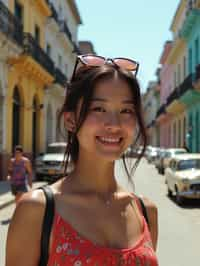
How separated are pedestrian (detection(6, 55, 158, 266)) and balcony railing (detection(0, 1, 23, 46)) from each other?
16.3 metres

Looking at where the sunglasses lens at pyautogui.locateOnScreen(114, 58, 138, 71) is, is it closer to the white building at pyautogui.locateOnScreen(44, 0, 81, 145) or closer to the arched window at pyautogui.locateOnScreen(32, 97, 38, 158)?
the arched window at pyautogui.locateOnScreen(32, 97, 38, 158)

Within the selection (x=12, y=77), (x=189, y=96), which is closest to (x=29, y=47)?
(x=12, y=77)

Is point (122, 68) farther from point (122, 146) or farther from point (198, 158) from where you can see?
point (198, 158)

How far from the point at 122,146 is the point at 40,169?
18.4 m

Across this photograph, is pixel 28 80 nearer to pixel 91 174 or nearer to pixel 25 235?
pixel 91 174

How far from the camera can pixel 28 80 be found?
78.6ft

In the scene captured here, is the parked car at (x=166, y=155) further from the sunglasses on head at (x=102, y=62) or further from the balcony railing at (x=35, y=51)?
the sunglasses on head at (x=102, y=62)

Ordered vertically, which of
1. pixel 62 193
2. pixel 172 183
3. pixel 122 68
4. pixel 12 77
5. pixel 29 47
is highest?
pixel 29 47

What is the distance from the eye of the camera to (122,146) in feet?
5.49

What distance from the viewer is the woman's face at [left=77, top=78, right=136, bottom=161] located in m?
1.63

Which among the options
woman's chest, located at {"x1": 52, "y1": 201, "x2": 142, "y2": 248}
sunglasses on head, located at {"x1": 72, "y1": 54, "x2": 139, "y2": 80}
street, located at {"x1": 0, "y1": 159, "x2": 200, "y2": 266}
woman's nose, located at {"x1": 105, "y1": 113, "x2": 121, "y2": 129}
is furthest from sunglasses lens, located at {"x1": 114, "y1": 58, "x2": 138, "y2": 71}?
street, located at {"x1": 0, "y1": 159, "x2": 200, "y2": 266}

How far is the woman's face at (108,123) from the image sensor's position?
1.63 m

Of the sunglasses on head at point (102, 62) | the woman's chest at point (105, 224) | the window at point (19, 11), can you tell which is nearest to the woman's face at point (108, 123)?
the sunglasses on head at point (102, 62)

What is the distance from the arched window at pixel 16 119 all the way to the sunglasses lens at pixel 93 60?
20.5m
